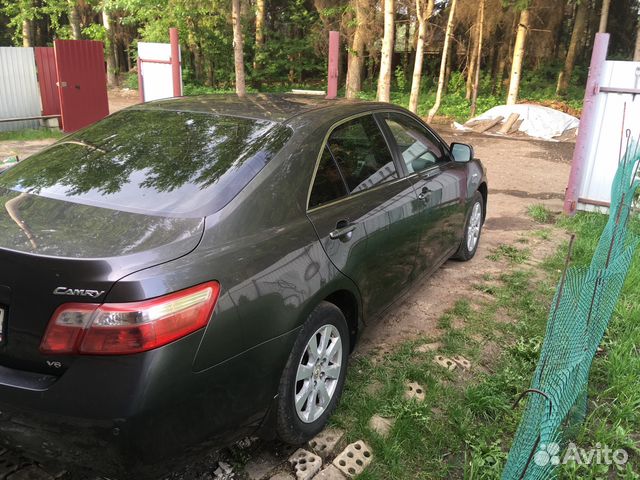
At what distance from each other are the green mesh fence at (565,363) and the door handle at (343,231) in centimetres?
108

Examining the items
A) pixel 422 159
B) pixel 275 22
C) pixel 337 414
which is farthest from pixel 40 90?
pixel 275 22

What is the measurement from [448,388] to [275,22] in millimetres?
25165

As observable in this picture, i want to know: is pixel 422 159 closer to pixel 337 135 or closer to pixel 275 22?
pixel 337 135

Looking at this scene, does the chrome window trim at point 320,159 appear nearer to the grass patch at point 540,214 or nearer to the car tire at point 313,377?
the car tire at point 313,377

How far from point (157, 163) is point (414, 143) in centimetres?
222

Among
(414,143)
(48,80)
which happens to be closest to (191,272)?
(414,143)

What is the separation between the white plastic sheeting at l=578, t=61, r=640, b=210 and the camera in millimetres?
6508

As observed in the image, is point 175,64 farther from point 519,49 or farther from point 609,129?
point 519,49

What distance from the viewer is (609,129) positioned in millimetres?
6754

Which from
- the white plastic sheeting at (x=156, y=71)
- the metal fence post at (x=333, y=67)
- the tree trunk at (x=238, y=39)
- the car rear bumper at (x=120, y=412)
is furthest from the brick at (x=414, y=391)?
the tree trunk at (x=238, y=39)

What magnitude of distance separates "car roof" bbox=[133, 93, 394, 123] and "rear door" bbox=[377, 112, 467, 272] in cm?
40

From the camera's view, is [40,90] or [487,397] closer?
[487,397]

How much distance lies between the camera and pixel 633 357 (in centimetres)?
361

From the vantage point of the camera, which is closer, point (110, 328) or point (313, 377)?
point (110, 328)
